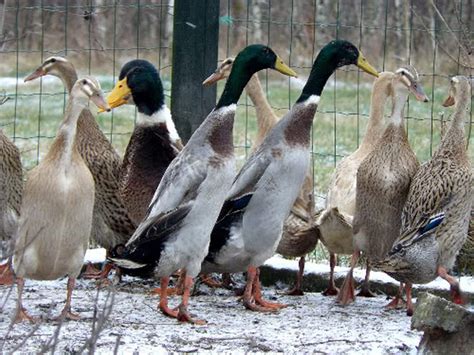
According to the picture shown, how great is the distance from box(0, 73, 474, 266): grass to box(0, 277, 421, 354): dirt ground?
4.10m

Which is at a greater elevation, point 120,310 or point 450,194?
point 450,194

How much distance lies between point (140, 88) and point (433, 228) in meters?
1.94

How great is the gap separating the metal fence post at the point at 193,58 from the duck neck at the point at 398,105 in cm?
128

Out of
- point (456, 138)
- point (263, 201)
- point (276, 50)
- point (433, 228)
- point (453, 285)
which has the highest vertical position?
point (276, 50)

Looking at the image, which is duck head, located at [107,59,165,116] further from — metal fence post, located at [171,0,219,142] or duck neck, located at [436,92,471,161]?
duck neck, located at [436,92,471,161]

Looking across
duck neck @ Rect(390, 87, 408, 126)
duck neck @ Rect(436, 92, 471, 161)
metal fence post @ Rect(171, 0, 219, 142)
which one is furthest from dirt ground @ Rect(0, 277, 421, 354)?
metal fence post @ Rect(171, 0, 219, 142)

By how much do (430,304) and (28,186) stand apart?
83.3 inches

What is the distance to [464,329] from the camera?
6473mm

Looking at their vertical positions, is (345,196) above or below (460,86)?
below

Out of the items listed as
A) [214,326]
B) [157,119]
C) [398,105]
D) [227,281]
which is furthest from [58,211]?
[398,105]

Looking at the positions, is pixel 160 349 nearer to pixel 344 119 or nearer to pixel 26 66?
pixel 344 119

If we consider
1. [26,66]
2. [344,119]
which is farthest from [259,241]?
[26,66]

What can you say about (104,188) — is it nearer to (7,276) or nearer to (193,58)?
(7,276)

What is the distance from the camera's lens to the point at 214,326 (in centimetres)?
722
